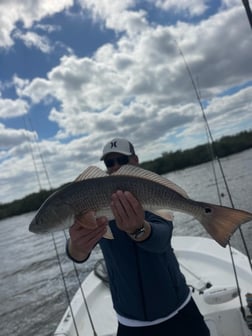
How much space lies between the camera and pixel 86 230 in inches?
99.1

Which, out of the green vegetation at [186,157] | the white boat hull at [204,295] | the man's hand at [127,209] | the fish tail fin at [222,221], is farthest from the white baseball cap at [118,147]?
the green vegetation at [186,157]

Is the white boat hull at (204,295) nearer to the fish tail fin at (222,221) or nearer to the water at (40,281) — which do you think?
the fish tail fin at (222,221)

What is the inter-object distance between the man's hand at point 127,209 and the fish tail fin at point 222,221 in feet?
1.45

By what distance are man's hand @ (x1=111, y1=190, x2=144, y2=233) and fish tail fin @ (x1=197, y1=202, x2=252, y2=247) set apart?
0.44 metres

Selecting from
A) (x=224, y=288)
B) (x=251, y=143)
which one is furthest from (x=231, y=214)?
(x=251, y=143)

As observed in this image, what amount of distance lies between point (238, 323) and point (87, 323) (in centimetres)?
197

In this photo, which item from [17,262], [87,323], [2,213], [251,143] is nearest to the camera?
[87,323]

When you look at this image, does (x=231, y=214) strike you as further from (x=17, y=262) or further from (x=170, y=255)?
(x=17, y=262)

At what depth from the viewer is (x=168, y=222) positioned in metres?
2.79

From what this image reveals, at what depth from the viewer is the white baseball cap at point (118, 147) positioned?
3.02 metres

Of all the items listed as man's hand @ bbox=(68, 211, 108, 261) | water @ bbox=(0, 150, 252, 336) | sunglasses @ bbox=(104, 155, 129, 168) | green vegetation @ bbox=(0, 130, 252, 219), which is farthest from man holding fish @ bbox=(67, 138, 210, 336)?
green vegetation @ bbox=(0, 130, 252, 219)

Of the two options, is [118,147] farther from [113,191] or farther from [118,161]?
[113,191]

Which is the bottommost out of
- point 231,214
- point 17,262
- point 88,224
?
point 17,262

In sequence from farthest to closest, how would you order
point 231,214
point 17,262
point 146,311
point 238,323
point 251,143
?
point 251,143 < point 17,262 < point 238,323 < point 146,311 < point 231,214
